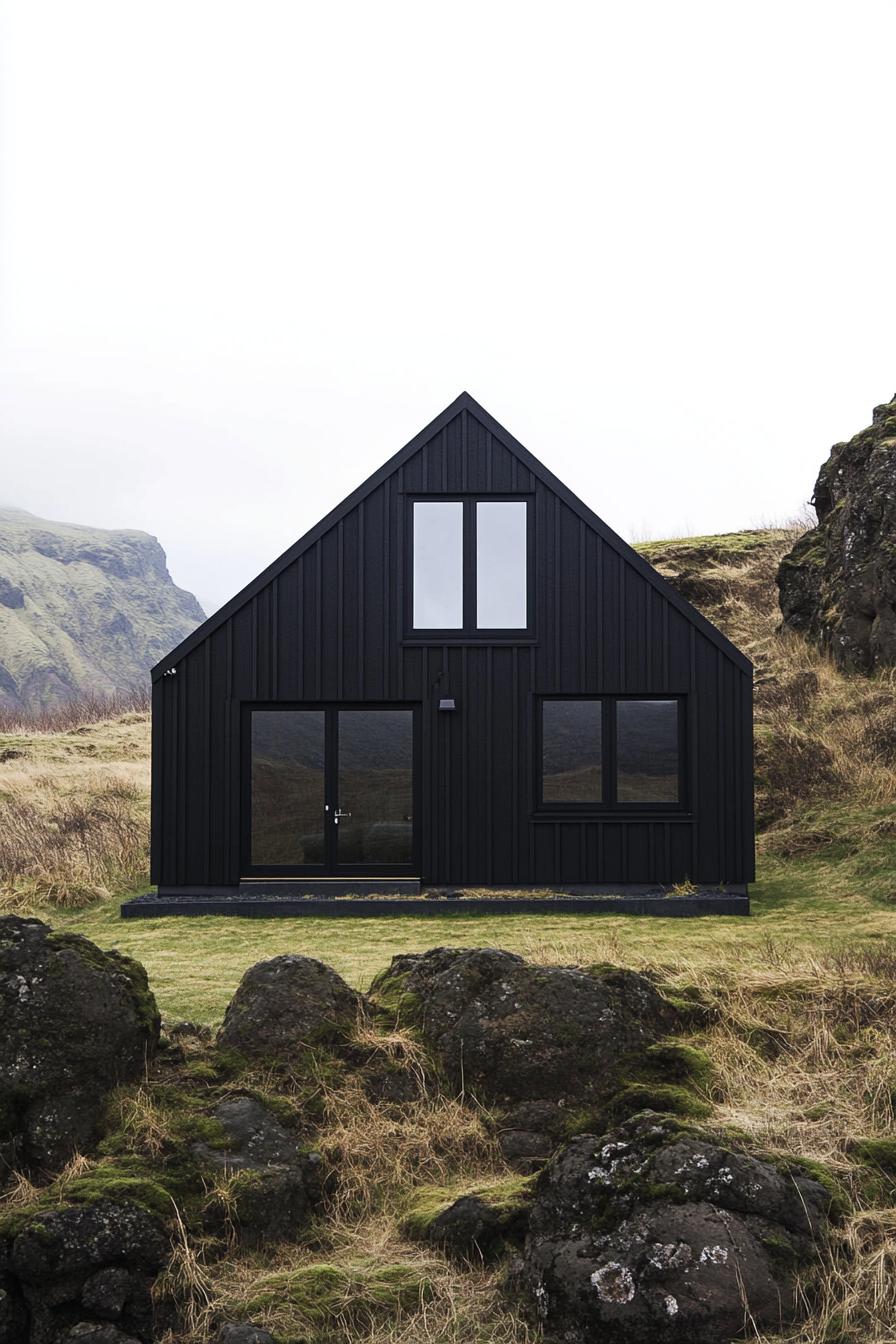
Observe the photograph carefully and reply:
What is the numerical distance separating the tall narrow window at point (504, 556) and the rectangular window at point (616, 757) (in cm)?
135

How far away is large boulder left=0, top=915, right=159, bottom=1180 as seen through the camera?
15.9ft

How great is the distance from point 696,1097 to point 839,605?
17.0 meters

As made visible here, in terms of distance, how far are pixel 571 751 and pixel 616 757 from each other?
53 centimetres

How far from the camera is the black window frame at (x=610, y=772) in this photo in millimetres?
13070

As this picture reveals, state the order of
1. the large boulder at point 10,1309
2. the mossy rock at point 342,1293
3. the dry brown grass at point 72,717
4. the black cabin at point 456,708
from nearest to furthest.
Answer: the large boulder at point 10,1309 → the mossy rock at point 342,1293 → the black cabin at point 456,708 → the dry brown grass at point 72,717

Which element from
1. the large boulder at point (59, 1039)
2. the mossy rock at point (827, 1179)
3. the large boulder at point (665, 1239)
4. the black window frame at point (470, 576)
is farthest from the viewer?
the black window frame at point (470, 576)

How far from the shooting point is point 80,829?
15.7 meters

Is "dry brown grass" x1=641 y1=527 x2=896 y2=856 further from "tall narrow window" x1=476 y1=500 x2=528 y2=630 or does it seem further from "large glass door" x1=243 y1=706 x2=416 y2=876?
"large glass door" x1=243 y1=706 x2=416 y2=876

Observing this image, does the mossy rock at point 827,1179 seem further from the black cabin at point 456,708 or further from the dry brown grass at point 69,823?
the dry brown grass at point 69,823

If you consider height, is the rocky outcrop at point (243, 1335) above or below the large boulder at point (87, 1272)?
below

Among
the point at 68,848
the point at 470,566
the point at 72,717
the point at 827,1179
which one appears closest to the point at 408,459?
the point at 470,566

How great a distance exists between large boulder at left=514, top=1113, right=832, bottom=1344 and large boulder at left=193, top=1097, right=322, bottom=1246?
1015 millimetres

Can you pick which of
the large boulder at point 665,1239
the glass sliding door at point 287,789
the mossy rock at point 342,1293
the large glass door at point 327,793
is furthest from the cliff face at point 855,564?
the mossy rock at point 342,1293

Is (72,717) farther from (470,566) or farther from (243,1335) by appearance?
(243,1335)
